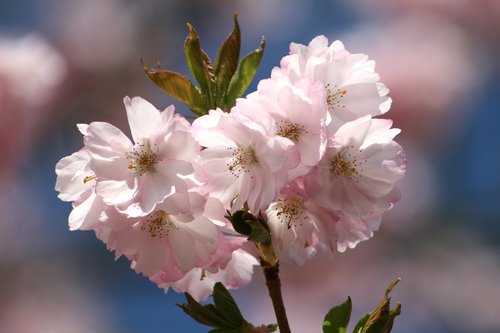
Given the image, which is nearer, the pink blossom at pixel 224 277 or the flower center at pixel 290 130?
the flower center at pixel 290 130

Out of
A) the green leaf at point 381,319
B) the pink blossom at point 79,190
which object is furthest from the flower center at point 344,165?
the pink blossom at point 79,190

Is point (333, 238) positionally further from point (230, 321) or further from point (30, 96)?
point (30, 96)

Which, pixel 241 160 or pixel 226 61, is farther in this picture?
pixel 226 61

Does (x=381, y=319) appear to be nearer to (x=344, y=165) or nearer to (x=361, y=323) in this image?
(x=361, y=323)

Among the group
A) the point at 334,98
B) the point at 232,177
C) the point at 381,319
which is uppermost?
the point at 334,98

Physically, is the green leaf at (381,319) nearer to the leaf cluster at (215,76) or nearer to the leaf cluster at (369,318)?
the leaf cluster at (369,318)

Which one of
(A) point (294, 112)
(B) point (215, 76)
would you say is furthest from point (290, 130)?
(B) point (215, 76)

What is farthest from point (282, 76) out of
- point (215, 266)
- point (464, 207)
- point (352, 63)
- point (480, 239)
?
point (480, 239)
